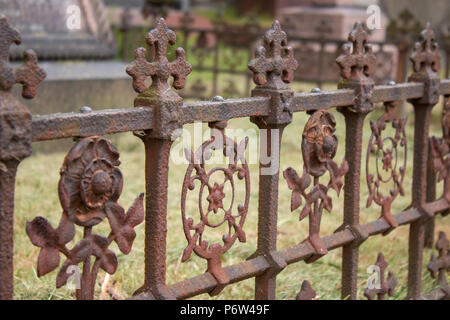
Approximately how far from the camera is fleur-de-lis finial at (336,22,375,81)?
289cm

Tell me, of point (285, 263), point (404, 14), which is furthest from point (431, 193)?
point (404, 14)

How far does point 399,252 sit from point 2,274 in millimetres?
3050

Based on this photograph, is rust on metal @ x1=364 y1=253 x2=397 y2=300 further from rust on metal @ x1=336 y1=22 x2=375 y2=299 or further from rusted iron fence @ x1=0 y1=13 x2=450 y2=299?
rust on metal @ x1=336 y1=22 x2=375 y2=299

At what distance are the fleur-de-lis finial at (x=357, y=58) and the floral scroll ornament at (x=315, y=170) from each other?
23 centimetres

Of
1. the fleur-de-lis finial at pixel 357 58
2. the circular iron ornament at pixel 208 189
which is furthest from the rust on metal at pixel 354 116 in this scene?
the circular iron ornament at pixel 208 189

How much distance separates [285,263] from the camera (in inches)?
106

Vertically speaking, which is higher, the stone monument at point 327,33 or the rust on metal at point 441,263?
the stone monument at point 327,33

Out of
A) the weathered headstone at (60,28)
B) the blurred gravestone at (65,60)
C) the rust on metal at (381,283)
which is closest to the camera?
the rust on metal at (381,283)

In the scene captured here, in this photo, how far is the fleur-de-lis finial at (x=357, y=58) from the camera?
2.89 metres

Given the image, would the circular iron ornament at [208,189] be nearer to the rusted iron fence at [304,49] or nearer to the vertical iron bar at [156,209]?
the vertical iron bar at [156,209]

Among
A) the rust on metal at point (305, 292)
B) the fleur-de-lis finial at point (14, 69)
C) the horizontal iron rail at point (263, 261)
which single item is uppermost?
the fleur-de-lis finial at point (14, 69)

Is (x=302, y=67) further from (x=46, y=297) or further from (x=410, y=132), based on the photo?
(x=46, y=297)

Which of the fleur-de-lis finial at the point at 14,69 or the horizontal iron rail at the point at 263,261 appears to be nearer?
the fleur-de-lis finial at the point at 14,69

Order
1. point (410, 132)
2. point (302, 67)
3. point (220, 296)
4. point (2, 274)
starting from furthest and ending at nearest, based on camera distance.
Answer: point (302, 67) → point (410, 132) → point (220, 296) → point (2, 274)
